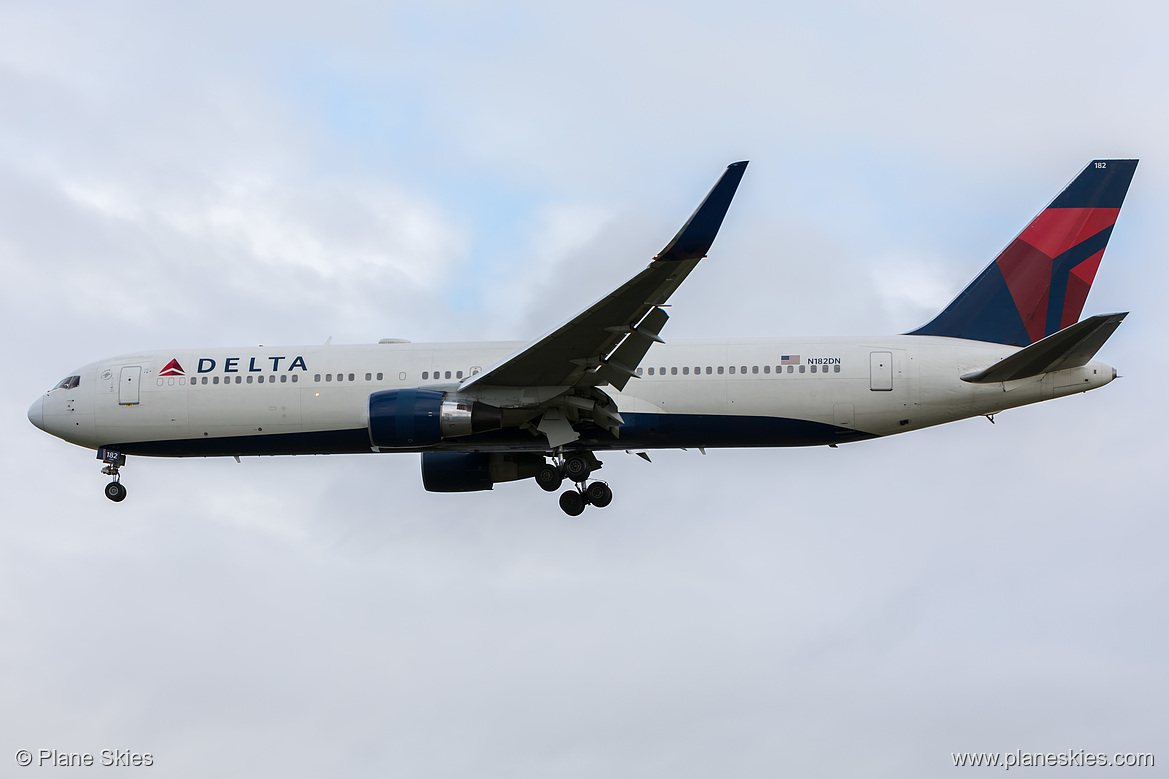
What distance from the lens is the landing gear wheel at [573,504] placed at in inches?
1009

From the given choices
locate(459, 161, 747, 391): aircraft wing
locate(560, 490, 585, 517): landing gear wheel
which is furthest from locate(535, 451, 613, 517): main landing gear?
locate(459, 161, 747, 391): aircraft wing

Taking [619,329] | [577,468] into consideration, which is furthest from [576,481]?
[619,329]

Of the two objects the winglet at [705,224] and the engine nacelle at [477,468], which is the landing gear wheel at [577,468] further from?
the winglet at [705,224]

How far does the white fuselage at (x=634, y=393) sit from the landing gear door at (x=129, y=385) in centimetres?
A: 3

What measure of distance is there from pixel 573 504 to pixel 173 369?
29.4ft

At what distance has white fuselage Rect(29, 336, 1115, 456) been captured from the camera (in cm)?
2375

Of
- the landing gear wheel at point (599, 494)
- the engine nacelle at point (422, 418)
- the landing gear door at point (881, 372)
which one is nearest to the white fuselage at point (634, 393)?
the landing gear door at point (881, 372)

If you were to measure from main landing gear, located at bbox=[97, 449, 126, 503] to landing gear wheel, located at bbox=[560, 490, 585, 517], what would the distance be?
31.7 ft

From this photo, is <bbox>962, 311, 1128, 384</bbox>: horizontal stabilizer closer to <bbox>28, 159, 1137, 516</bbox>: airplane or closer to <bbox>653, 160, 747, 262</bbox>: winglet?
<bbox>28, 159, 1137, 516</bbox>: airplane

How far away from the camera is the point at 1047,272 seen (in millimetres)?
25234

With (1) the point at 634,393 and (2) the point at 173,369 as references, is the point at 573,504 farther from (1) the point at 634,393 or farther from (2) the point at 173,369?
(2) the point at 173,369

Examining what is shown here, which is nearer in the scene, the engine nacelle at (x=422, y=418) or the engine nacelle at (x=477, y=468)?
the engine nacelle at (x=422, y=418)

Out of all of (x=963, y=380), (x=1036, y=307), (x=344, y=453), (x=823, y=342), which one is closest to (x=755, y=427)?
(x=823, y=342)

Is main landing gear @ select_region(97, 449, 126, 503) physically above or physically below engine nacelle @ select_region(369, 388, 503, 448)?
above
